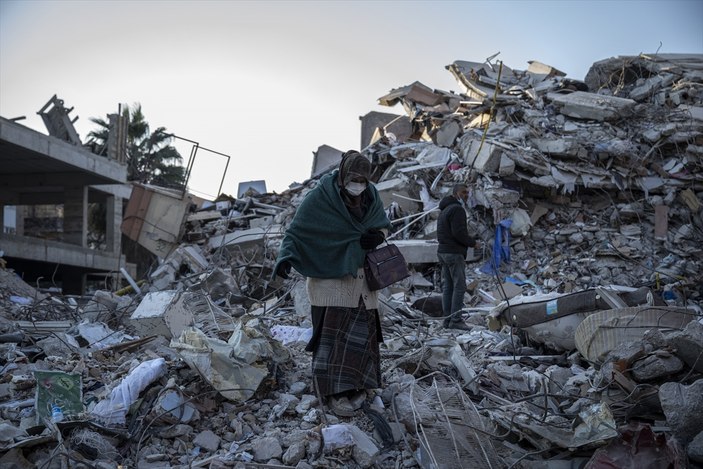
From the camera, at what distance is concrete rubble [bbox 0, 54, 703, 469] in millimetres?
3434

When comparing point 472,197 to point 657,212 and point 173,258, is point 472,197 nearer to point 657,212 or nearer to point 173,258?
point 657,212

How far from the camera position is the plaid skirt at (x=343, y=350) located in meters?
3.97

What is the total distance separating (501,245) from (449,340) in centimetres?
613

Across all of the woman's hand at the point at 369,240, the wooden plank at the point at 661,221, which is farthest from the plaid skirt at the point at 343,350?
the wooden plank at the point at 661,221

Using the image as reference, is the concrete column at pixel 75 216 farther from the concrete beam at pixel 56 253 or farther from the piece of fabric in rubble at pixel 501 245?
the piece of fabric in rubble at pixel 501 245

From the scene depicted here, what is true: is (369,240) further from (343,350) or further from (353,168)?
(343,350)

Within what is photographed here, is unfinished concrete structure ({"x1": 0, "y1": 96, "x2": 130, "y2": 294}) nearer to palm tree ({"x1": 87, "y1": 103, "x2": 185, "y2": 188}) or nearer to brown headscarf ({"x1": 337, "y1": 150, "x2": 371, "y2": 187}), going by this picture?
palm tree ({"x1": 87, "y1": 103, "x2": 185, "y2": 188})

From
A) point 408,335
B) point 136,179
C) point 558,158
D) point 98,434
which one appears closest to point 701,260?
point 558,158

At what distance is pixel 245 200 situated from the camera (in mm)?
14383

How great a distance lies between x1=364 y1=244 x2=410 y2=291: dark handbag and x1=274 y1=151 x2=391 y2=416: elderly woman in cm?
5

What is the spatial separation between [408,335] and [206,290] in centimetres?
396

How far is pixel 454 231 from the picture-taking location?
6723mm

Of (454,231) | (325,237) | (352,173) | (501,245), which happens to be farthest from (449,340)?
(501,245)

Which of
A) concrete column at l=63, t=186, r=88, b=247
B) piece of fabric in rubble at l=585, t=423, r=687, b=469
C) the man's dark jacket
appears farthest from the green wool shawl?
concrete column at l=63, t=186, r=88, b=247
